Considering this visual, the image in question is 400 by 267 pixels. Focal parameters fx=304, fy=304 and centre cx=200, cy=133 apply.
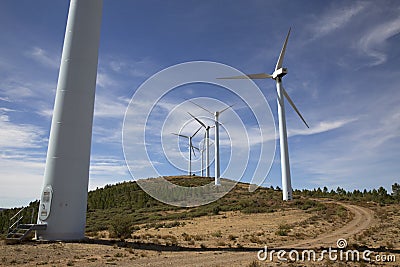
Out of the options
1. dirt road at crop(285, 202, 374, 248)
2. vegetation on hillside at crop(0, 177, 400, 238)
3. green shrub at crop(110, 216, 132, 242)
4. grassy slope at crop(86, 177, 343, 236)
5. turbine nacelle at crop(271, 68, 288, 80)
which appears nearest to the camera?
dirt road at crop(285, 202, 374, 248)

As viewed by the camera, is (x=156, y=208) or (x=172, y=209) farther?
(x=156, y=208)

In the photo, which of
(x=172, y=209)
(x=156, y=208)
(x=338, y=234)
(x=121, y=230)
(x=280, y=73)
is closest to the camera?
(x=121, y=230)

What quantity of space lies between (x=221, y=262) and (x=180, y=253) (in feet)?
12.2

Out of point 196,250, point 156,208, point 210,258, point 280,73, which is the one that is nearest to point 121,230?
point 196,250

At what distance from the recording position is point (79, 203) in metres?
21.3

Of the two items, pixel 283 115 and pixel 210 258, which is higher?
pixel 283 115

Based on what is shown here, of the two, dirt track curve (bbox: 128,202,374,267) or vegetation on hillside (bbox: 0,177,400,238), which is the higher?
vegetation on hillside (bbox: 0,177,400,238)

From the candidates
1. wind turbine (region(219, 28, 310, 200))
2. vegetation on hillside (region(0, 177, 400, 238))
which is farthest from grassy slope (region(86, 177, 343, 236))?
wind turbine (region(219, 28, 310, 200))

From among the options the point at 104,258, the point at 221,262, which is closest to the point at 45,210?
the point at 104,258

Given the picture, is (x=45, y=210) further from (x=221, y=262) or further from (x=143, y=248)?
(x=221, y=262)

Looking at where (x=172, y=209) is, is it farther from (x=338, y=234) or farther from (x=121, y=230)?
(x=338, y=234)

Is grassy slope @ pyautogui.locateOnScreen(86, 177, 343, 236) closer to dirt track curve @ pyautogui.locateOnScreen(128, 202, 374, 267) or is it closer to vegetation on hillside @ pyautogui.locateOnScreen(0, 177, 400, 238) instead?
vegetation on hillside @ pyautogui.locateOnScreen(0, 177, 400, 238)

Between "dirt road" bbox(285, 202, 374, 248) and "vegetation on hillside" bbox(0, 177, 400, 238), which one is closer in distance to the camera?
"dirt road" bbox(285, 202, 374, 248)

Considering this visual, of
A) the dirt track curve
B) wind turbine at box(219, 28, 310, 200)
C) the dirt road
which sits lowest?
the dirt track curve
